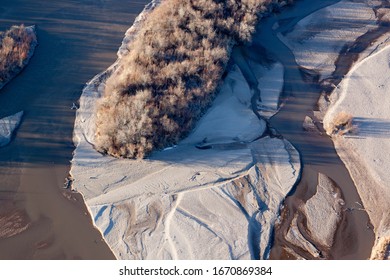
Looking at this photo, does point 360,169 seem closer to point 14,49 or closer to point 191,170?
point 191,170

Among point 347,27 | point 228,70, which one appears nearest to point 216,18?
point 228,70

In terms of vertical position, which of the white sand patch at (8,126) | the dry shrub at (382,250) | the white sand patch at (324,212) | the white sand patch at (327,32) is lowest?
the dry shrub at (382,250)

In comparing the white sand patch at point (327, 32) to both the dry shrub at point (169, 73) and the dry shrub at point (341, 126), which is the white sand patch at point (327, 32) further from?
the dry shrub at point (341, 126)

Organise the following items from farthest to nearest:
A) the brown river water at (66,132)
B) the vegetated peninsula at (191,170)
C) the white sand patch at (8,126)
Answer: the white sand patch at (8,126) → the brown river water at (66,132) → the vegetated peninsula at (191,170)

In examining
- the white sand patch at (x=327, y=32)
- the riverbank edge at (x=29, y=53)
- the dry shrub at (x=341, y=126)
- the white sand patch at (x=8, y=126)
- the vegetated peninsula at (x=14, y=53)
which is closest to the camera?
the white sand patch at (x=8, y=126)

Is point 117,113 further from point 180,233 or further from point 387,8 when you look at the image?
point 387,8

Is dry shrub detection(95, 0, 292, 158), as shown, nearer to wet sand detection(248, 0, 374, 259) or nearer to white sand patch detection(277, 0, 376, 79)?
wet sand detection(248, 0, 374, 259)

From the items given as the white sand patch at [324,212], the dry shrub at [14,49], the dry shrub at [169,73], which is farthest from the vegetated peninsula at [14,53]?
the white sand patch at [324,212]
